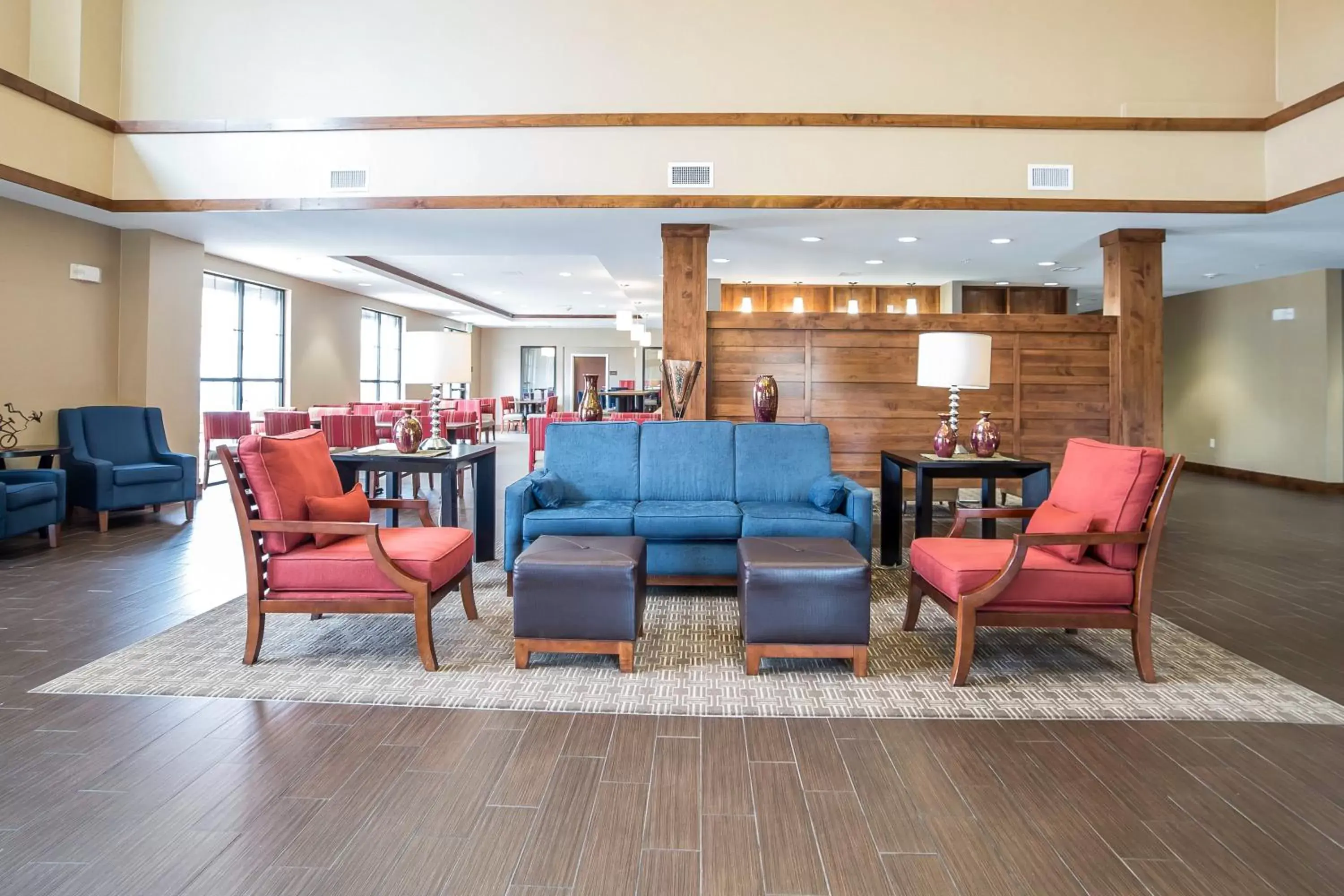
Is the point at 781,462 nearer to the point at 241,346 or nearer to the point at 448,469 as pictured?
the point at 448,469

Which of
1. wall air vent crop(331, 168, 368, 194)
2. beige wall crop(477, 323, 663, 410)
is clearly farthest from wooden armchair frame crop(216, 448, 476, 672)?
beige wall crop(477, 323, 663, 410)

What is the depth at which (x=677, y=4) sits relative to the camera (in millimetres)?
5848

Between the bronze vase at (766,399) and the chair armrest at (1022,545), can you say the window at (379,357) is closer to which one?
the bronze vase at (766,399)

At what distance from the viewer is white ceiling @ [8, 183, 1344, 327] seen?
616 cm

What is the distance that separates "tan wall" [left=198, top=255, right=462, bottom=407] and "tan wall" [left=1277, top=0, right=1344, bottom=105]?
9.92 meters

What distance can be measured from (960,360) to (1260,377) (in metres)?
7.79

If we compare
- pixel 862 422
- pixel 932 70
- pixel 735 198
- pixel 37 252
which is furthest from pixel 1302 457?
pixel 37 252

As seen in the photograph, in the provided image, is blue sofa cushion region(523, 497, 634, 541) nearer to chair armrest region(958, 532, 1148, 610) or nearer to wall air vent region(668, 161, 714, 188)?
chair armrest region(958, 532, 1148, 610)

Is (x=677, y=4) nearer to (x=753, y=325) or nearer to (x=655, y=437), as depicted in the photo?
(x=753, y=325)

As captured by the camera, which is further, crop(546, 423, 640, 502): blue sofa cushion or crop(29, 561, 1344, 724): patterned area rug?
crop(546, 423, 640, 502): blue sofa cushion

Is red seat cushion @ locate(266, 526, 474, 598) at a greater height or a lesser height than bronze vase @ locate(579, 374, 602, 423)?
lesser

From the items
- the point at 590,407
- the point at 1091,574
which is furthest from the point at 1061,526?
the point at 590,407

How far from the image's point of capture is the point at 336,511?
3254 mm

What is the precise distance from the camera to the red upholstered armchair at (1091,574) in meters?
2.89
